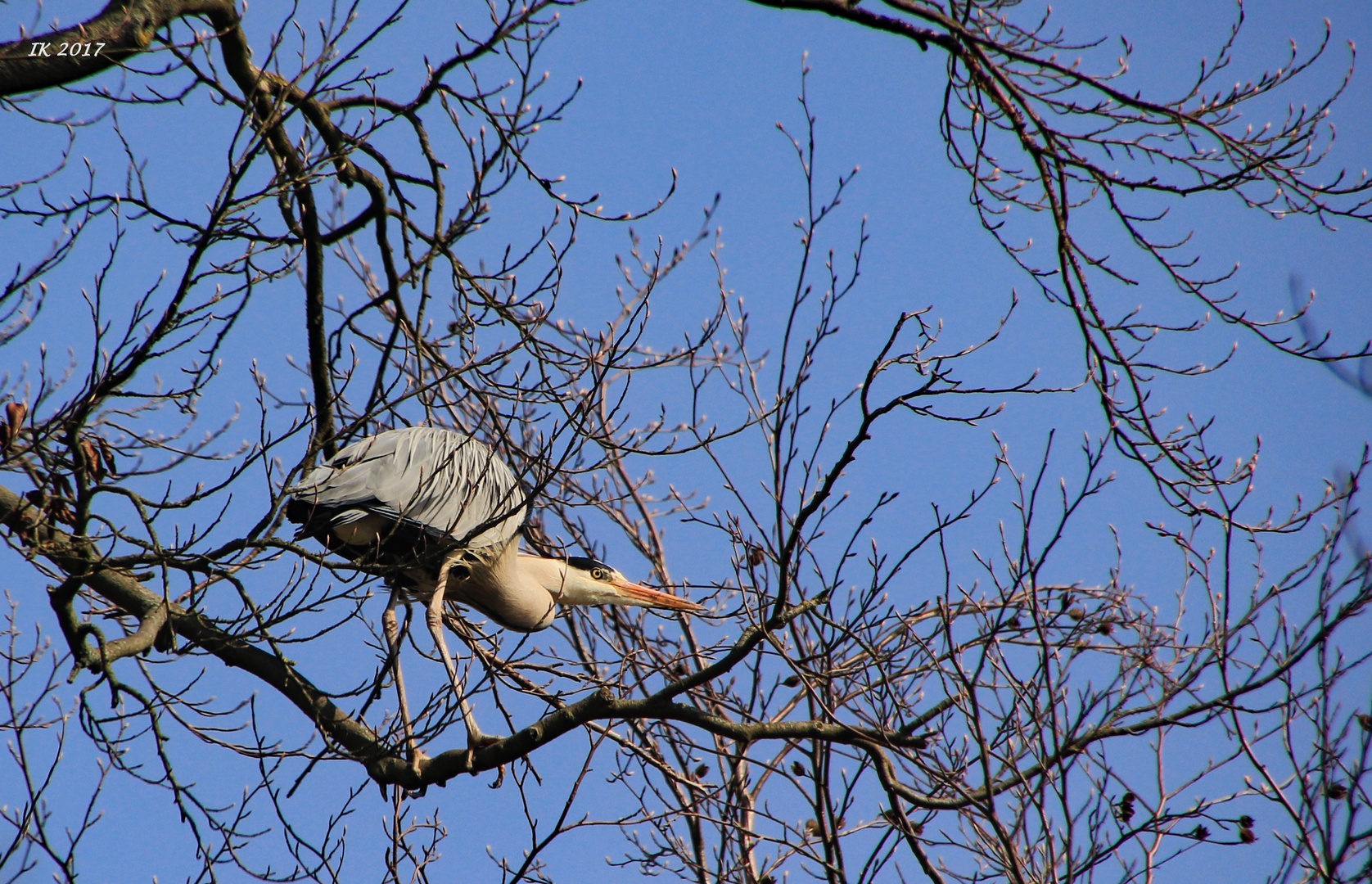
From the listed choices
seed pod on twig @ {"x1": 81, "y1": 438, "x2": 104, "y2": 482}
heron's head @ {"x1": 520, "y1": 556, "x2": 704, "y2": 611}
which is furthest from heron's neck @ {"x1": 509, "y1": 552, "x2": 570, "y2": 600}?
seed pod on twig @ {"x1": 81, "y1": 438, "x2": 104, "y2": 482}

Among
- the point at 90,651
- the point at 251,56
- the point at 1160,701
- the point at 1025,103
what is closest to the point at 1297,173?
the point at 1025,103

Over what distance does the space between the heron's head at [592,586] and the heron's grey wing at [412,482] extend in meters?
0.61

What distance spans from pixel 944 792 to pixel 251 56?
3390 millimetres

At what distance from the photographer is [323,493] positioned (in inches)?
165

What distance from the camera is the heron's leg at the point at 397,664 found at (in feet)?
12.4

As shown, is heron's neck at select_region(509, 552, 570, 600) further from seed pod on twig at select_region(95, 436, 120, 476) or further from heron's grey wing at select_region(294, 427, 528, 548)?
seed pod on twig at select_region(95, 436, 120, 476)

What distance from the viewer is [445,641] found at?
4641 millimetres

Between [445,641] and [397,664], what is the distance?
0.93ft

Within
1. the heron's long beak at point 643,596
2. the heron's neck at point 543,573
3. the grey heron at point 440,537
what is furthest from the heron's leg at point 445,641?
the heron's long beak at point 643,596

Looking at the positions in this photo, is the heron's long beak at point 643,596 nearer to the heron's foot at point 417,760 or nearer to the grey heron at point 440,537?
the grey heron at point 440,537

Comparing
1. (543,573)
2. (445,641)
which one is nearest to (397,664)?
(445,641)

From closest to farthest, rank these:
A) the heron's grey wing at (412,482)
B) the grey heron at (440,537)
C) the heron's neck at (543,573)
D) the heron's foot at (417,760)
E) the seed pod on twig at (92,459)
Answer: the seed pod on twig at (92,459) < the heron's foot at (417,760) < the grey heron at (440,537) < the heron's grey wing at (412,482) < the heron's neck at (543,573)

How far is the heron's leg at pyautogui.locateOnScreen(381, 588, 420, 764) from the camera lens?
149 inches

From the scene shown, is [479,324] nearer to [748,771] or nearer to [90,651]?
[90,651]
